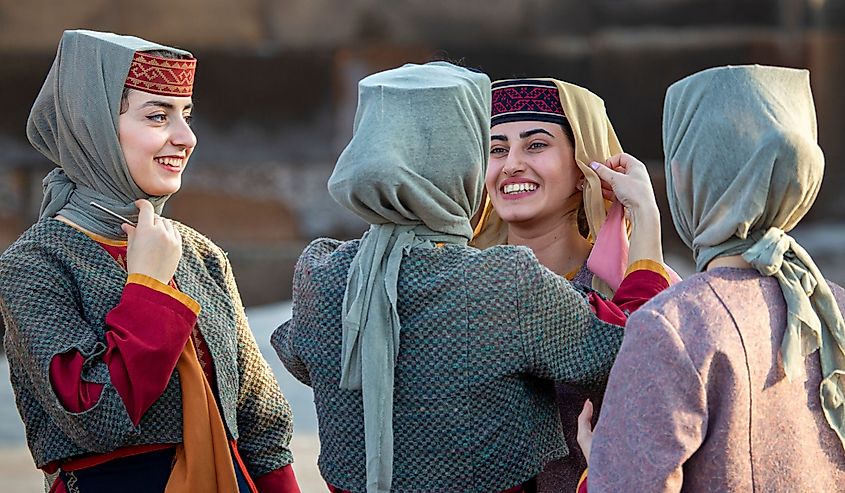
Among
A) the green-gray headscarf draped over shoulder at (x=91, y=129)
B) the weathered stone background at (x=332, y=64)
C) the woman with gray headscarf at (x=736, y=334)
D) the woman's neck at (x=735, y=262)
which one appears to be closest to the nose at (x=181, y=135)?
the green-gray headscarf draped over shoulder at (x=91, y=129)

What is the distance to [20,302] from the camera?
286 cm

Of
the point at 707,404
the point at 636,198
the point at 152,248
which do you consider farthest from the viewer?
the point at 636,198

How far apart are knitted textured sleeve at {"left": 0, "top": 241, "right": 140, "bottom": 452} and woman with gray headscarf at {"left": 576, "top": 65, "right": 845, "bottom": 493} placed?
985 mm

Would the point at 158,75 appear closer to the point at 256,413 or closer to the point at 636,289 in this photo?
the point at 256,413

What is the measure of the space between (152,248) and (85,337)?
231 millimetres

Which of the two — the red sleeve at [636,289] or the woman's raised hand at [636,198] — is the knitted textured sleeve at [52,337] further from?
the woman's raised hand at [636,198]

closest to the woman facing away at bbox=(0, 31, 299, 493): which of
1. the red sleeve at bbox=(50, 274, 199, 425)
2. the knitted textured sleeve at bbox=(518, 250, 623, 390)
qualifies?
the red sleeve at bbox=(50, 274, 199, 425)

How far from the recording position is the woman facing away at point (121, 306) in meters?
2.81

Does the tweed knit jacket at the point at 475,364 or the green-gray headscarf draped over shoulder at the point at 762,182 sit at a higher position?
the green-gray headscarf draped over shoulder at the point at 762,182

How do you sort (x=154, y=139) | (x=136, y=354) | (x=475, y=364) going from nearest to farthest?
(x=475, y=364) < (x=136, y=354) < (x=154, y=139)

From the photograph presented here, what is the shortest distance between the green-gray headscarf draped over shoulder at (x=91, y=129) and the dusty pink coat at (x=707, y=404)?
1.21 m

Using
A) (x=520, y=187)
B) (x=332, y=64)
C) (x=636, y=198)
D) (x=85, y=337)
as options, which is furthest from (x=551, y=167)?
(x=332, y=64)

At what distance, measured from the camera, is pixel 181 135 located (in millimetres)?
3098

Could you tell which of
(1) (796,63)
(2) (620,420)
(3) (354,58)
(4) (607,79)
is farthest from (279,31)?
(2) (620,420)
